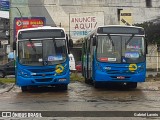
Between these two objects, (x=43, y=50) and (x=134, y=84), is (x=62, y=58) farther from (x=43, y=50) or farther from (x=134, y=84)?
(x=134, y=84)

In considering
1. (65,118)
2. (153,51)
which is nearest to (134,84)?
(65,118)

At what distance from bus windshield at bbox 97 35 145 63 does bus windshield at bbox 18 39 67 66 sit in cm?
186

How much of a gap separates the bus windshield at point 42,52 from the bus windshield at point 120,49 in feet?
6.10

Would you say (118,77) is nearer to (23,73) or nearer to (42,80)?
(42,80)

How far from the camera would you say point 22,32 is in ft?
66.8

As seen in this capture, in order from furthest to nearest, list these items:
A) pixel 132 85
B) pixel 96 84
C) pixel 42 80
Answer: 1. pixel 132 85
2. pixel 96 84
3. pixel 42 80

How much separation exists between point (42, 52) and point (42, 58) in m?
0.27

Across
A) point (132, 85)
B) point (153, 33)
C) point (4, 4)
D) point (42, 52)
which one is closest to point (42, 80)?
point (42, 52)

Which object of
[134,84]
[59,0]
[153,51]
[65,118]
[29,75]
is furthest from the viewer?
[59,0]

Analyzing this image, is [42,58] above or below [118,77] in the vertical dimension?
above

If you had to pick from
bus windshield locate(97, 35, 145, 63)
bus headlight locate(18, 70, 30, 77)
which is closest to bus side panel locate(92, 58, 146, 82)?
bus windshield locate(97, 35, 145, 63)

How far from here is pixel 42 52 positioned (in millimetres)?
19875

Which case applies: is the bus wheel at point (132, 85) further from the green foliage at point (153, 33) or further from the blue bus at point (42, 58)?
the green foliage at point (153, 33)

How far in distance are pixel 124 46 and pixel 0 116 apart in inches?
447
